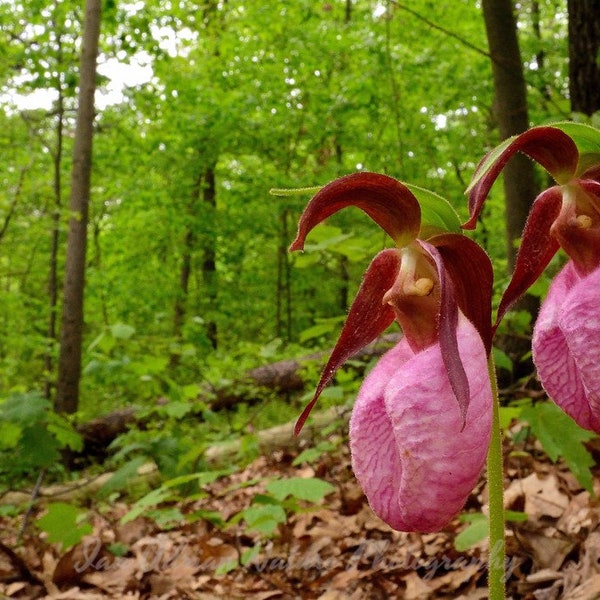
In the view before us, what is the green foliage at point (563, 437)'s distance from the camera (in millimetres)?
1496

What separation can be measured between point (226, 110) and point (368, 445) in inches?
390

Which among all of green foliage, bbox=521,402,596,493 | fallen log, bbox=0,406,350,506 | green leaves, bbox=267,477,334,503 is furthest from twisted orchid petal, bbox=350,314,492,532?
fallen log, bbox=0,406,350,506

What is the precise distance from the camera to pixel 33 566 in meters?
2.55

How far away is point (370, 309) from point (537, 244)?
21 cm

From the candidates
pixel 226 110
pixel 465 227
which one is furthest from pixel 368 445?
pixel 226 110

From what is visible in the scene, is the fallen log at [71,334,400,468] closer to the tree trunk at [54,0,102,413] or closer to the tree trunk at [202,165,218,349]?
the tree trunk at [54,0,102,413]

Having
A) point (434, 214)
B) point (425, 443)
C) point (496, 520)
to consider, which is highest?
point (434, 214)

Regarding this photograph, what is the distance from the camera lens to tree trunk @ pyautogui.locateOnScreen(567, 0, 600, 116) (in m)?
3.03

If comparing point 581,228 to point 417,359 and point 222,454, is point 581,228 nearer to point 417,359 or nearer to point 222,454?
point 417,359

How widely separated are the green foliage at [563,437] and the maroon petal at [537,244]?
832 mm

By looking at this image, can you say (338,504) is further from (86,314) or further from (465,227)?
(86,314)

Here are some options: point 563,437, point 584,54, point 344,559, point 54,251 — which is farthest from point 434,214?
point 54,251

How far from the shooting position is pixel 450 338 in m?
Result: 0.64

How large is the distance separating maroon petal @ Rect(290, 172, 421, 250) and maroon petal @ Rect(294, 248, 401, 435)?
6cm
